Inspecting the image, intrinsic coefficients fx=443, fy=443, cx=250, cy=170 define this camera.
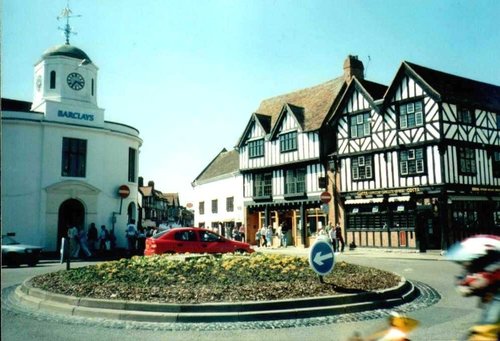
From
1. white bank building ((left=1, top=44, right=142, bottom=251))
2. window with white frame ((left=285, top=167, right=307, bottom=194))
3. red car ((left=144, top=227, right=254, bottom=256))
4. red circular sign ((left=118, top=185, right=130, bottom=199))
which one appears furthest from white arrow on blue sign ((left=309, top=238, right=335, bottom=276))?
window with white frame ((left=285, top=167, right=307, bottom=194))

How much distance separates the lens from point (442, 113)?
2362 cm

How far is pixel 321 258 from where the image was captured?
9.30 meters

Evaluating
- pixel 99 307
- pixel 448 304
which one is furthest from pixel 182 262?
pixel 448 304

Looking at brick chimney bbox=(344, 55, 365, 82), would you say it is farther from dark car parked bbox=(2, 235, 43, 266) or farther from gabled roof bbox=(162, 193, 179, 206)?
gabled roof bbox=(162, 193, 179, 206)

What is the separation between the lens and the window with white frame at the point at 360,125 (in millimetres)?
27780

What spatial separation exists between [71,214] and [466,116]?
78.8 ft

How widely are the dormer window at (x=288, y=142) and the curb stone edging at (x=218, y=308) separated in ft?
78.8

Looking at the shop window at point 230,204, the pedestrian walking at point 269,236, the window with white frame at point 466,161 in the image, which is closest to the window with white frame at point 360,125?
the window with white frame at point 466,161

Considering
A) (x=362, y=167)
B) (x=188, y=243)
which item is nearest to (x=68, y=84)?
(x=188, y=243)

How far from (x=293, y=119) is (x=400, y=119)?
873 cm

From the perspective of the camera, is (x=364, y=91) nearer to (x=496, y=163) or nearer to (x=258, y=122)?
(x=496, y=163)

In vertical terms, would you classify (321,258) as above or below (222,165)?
below

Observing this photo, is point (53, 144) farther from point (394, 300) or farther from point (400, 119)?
point (394, 300)

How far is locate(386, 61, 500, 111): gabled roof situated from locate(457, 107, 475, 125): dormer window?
0.40m
